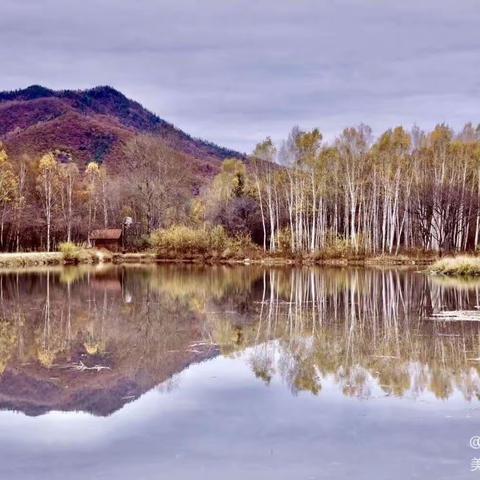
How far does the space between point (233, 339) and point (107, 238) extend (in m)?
49.0

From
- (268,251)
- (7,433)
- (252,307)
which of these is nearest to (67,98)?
(268,251)

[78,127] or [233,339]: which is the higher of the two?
[78,127]

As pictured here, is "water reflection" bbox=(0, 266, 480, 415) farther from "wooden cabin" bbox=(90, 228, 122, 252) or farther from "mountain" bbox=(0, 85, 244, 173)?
"mountain" bbox=(0, 85, 244, 173)

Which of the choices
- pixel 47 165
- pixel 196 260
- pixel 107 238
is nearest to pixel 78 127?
pixel 47 165

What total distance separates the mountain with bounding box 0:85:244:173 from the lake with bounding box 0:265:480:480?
5006 cm

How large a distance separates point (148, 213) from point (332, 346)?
46.8 m

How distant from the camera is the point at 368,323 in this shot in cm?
1734

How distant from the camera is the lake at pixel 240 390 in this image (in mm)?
7414

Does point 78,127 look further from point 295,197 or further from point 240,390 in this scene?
point 240,390

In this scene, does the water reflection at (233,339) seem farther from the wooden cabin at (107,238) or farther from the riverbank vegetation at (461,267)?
the wooden cabin at (107,238)

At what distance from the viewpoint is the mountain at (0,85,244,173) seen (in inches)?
4941

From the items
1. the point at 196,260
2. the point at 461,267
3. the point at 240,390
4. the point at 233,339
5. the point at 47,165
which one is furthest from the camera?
the point at 47,165

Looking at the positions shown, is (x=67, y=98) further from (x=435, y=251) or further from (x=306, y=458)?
(x=306, y=458)

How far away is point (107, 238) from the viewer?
63000 millimetres
